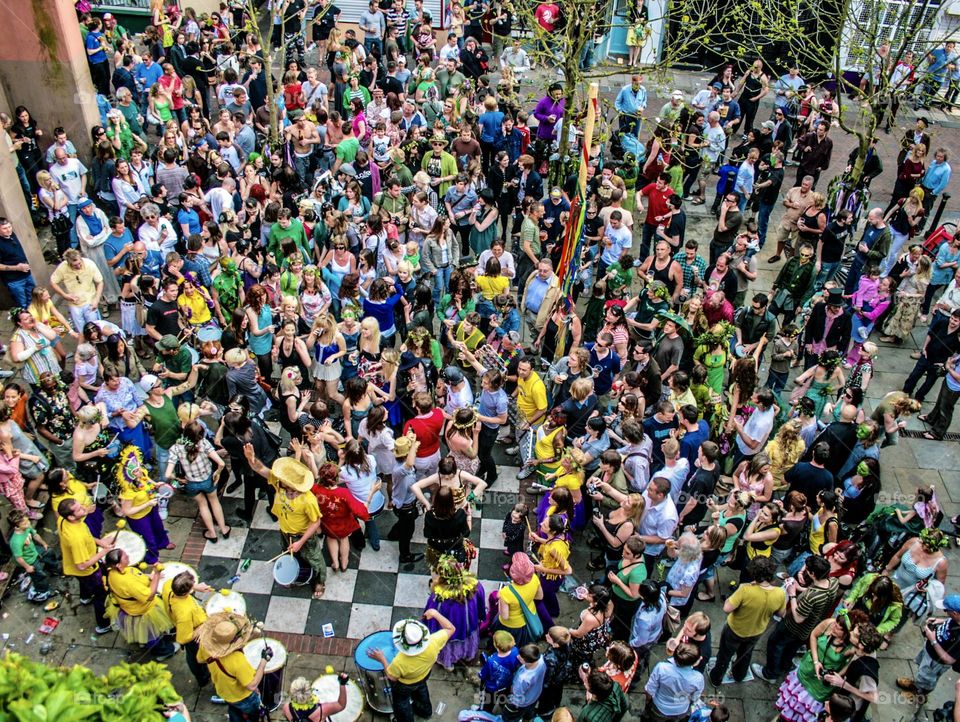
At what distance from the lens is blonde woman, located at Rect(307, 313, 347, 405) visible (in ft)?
30.5

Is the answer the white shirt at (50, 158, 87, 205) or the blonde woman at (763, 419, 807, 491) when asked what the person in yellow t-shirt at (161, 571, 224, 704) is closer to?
the blonde woman at (763, 419, 807, 491)

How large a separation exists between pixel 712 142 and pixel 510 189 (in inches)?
153

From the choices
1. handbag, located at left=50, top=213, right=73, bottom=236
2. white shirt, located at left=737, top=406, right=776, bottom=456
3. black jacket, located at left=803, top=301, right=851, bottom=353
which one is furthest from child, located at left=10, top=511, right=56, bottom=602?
black jacket, located at left=803, top=301, right=851, bottom=353

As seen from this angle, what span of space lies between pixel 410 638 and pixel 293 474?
2035mm

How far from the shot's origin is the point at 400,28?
62.8ft

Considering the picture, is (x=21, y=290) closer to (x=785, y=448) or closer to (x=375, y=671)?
(x=375, y=671)

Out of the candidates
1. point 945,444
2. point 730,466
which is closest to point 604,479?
point 730,466

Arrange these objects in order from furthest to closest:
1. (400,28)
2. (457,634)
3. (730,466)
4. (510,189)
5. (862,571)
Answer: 1. (400,28)
2. (510,189)
3. (730,466)
4. (862,571)
5. (457,634)

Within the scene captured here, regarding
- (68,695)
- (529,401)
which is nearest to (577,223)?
(529,401)

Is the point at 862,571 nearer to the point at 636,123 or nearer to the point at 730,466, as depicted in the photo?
the point at 730,466

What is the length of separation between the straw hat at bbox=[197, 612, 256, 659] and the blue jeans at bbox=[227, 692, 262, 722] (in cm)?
55

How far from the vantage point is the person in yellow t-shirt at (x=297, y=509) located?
25.1 feet

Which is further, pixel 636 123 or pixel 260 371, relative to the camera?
pixel 636 123

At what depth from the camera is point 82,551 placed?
7312 mm
